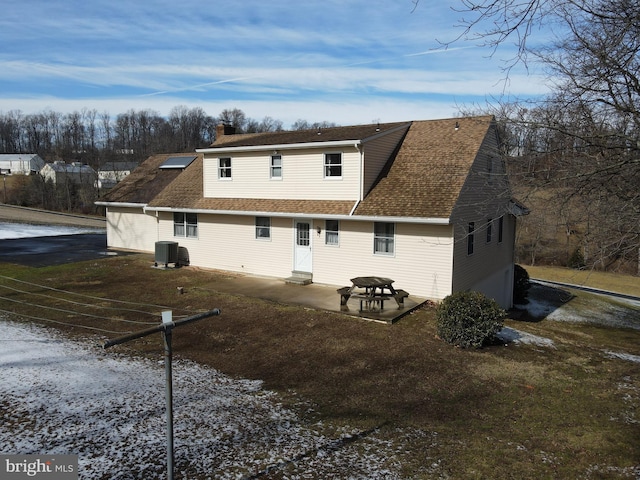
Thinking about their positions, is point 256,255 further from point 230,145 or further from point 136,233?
point 136,233

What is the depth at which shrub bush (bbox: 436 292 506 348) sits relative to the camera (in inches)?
457

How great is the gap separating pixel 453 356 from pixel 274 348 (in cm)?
436

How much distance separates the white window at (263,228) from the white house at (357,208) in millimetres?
44

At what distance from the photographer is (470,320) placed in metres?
11.7

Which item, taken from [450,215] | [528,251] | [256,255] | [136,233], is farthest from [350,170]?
[528,251]

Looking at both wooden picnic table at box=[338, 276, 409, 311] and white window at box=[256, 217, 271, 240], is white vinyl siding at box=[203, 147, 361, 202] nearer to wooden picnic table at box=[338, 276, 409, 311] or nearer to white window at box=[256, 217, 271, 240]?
white window at box=[256, 217, 271, 240]

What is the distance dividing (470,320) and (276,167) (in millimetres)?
10575

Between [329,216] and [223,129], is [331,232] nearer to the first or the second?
[329,216]

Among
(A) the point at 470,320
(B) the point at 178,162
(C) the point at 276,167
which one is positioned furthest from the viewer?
(B) the point at 178,162

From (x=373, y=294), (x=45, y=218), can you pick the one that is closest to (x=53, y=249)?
(x=373, y=294)

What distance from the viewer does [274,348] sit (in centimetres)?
1158

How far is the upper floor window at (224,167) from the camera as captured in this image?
2080 cm

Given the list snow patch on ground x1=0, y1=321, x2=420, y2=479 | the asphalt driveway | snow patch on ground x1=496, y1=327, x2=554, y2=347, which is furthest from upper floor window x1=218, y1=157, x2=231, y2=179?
snow patch on ground x1=496, y1=327, x2=554, y2=347

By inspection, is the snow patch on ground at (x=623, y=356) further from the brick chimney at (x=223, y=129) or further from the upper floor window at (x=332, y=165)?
the brick chimney at (x=223, y=129)
